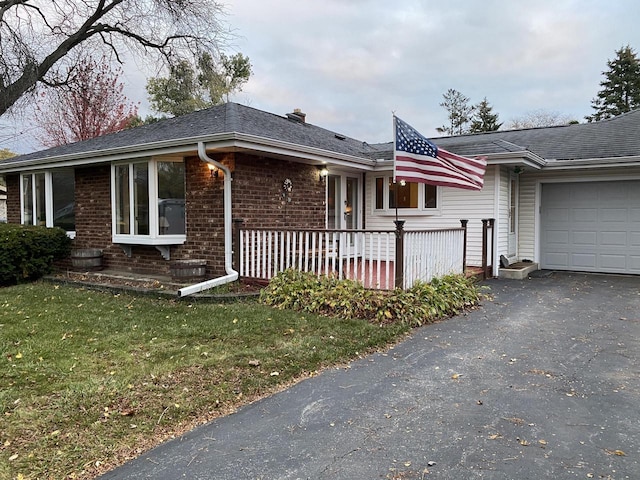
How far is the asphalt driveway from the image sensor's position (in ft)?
8.41

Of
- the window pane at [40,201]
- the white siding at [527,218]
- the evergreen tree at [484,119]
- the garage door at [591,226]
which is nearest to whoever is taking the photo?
the garage door at [591,226]

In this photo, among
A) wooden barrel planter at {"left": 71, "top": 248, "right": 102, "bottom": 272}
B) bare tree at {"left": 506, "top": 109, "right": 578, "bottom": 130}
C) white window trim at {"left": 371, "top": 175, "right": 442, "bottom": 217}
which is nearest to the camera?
wooden barrel planter at {"left": 71, "top": 248, "right": 102, "bottom": 272}

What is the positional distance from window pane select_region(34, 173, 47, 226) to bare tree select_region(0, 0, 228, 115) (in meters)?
5.83

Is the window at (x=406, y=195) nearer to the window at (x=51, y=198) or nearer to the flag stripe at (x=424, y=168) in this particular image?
the flag stripe at (x=424, y=168)

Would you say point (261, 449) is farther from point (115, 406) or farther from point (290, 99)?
point (290, 99)

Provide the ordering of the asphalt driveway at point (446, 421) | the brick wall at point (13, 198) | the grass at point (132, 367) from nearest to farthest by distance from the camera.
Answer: the asphalt driveway at point (446, 421) < the grass at point (132, 367) < the brick wall at point (13, 198)

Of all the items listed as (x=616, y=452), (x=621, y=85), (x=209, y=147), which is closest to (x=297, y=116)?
(x=209, y=147)

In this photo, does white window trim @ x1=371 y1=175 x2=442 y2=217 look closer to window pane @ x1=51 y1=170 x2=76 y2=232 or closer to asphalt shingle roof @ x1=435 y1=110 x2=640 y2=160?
asphalt shingle roof @ x1=435 y1=110 x2=640 y2=160

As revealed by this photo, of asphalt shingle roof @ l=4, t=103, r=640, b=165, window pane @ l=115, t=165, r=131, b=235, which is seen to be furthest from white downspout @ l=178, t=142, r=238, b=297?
window pane @ l=115, t=165, r=131, b=235

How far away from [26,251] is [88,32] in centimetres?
1160

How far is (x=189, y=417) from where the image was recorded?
3219 millimetres

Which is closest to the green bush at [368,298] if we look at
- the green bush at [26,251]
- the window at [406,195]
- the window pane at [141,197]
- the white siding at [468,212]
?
the white siding at [468,212]

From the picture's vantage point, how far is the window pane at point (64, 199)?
34.7 feet

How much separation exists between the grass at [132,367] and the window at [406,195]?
17.7ft
